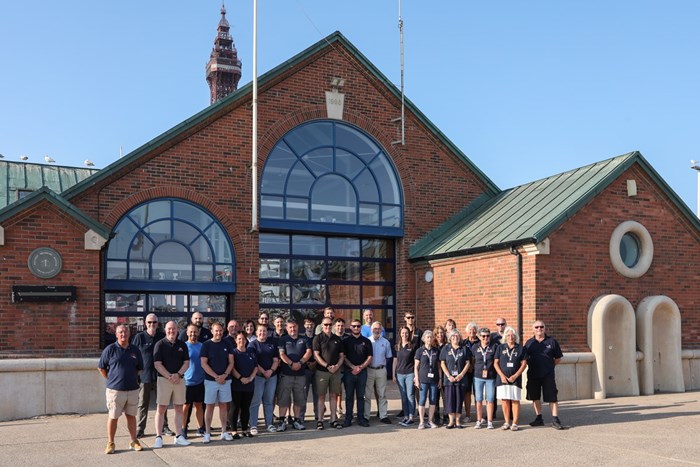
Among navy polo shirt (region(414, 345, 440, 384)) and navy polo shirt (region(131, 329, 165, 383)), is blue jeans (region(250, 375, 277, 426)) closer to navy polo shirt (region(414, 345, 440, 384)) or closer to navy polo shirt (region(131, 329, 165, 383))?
navy polo shirt (region(131, 329, 165, 383))

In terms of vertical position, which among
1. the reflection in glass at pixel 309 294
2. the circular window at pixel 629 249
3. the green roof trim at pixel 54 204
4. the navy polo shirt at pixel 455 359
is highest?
the green roof trim at pixel 54 204

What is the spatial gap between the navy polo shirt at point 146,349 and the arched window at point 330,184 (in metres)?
6.55

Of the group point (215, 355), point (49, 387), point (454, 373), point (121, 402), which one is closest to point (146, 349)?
point (215, 355)

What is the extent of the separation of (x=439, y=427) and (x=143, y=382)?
4.54m

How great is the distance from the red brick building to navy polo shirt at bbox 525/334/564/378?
2.97 m

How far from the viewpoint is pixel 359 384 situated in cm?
1223

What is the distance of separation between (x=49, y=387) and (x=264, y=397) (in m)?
4.08

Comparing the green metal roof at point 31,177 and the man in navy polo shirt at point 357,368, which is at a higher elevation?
the green metal roof at point 31,177

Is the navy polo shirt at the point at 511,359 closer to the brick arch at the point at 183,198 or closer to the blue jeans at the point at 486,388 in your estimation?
the blue jeans at the point at 486,388

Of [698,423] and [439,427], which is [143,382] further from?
[698,423]

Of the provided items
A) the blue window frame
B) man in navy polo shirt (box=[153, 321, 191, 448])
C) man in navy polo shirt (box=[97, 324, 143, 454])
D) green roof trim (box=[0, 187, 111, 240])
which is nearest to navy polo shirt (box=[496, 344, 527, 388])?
man in navy polo shirt (box=[153, 321, 191, 448])

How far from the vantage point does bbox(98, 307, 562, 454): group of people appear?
10.9 meters

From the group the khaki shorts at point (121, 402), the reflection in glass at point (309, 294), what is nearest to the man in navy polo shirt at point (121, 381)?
the khaki shorts at point (121, 402)

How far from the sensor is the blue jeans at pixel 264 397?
457 inches
